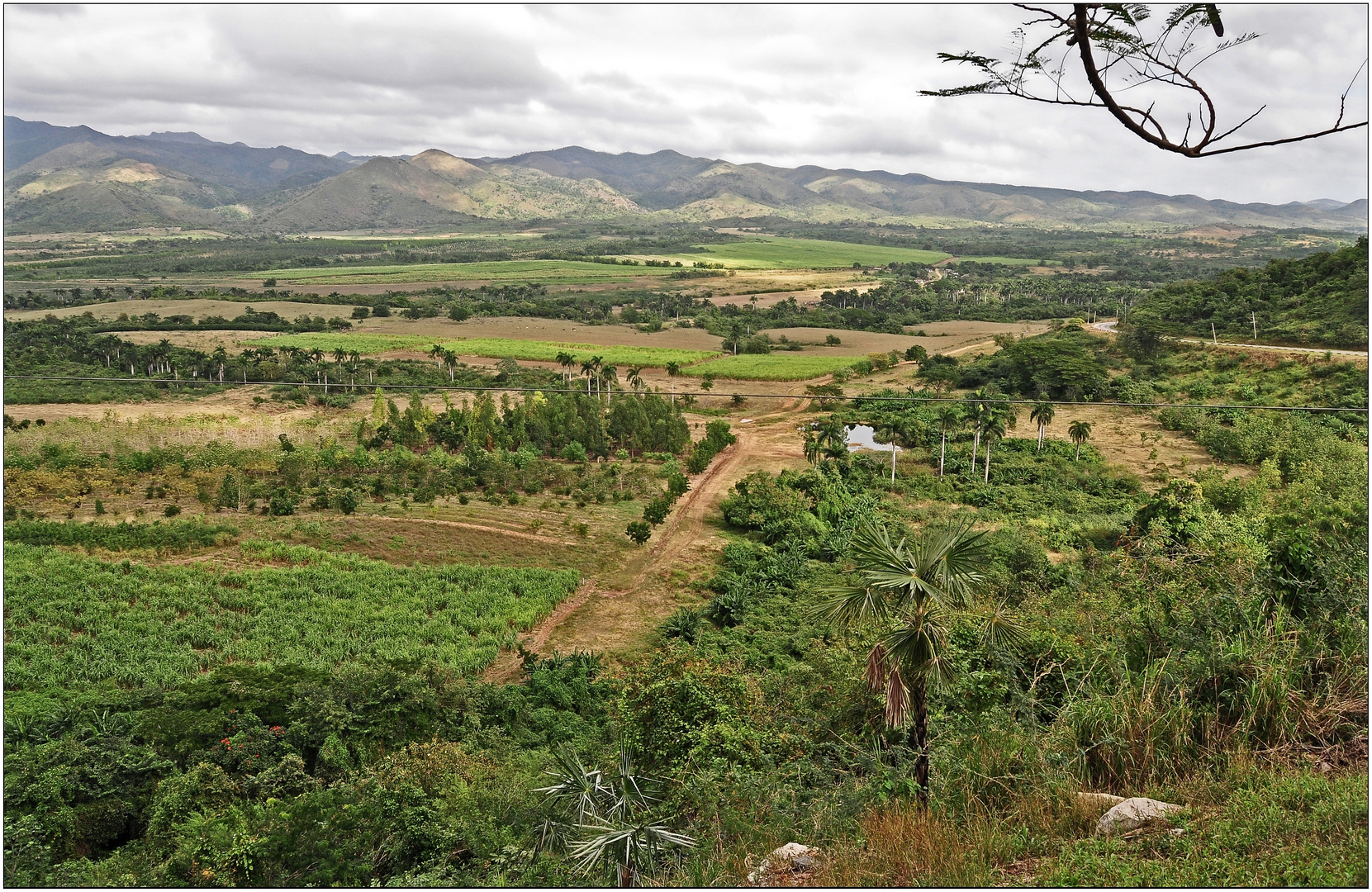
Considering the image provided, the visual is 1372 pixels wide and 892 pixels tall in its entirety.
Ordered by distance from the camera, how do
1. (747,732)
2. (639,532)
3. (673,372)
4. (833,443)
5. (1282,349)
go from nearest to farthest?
(747,732), (639,532), (833,443), (1282,349), (673,372)

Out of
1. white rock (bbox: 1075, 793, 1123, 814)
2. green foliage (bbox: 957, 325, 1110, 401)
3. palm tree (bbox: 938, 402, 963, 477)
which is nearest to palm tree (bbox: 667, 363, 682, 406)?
palm tree (bbox: 938, 402, 963, 477)

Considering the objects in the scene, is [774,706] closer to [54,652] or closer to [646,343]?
[54,652]

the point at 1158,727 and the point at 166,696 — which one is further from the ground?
the point at 1158,727

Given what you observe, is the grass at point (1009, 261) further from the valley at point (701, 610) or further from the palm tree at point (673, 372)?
the palm tree at point (673, 372)

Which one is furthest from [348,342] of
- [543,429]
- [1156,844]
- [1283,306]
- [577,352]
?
[1156,844]

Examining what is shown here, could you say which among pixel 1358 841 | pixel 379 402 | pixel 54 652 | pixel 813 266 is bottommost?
pixel 54 652

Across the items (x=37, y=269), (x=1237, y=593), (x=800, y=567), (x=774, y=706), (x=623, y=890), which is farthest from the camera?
(x=37, y=269)

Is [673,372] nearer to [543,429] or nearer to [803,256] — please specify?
[543,429]

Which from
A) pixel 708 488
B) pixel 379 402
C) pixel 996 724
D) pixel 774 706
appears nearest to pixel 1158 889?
pixel 996 724
